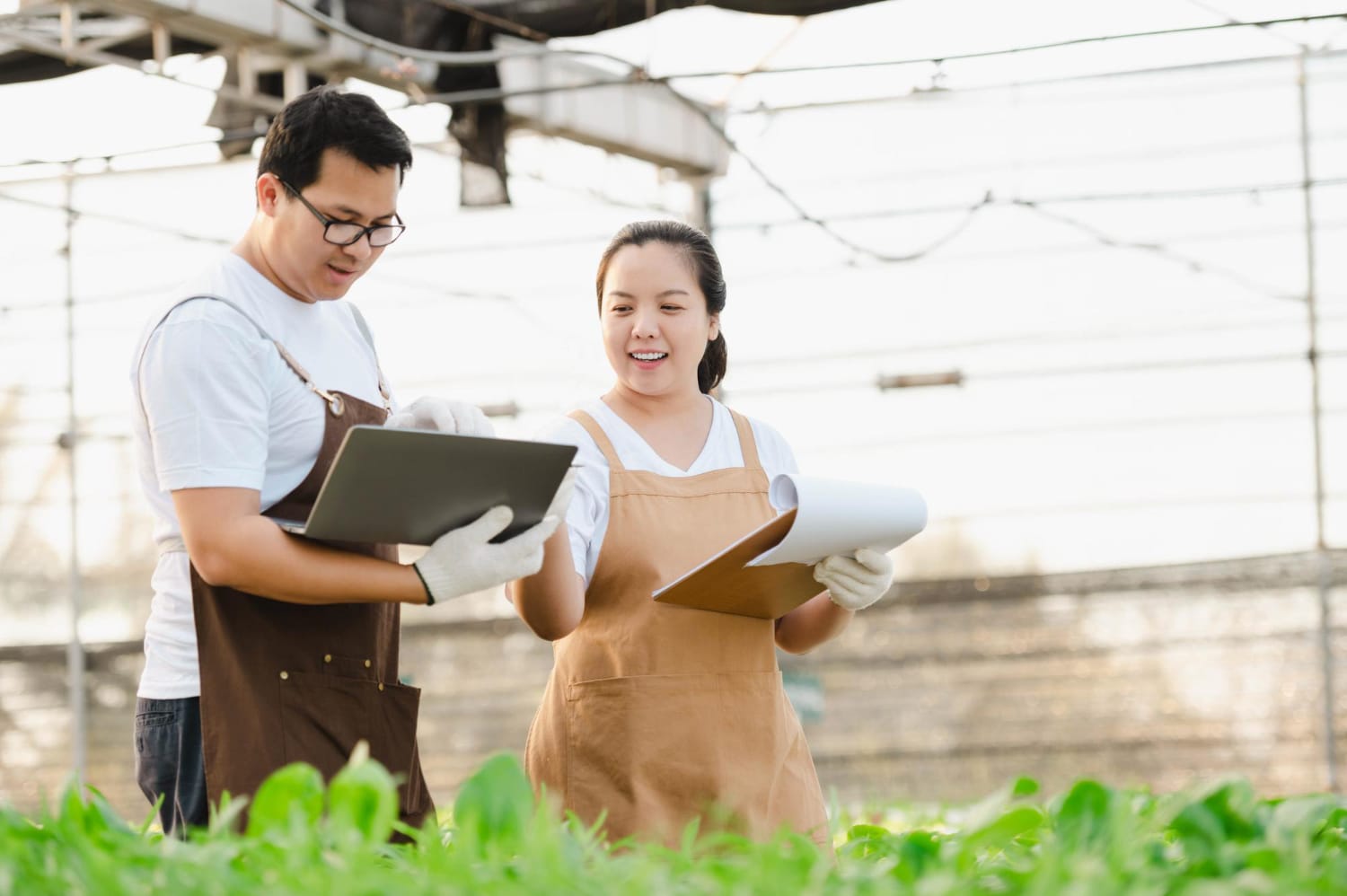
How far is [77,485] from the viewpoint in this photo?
7258 millimetres

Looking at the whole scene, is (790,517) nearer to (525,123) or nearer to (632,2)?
(632,2)

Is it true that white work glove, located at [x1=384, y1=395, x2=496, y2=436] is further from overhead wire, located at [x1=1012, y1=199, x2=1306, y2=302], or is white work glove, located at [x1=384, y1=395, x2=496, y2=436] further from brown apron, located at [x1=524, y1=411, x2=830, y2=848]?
overhead wire, located at [x1=1012, y1=199, x2=1306, y2=302]

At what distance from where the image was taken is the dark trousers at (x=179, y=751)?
158 centimetres

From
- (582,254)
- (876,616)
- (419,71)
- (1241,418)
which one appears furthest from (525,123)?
(1241,418)

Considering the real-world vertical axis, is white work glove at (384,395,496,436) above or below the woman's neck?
below

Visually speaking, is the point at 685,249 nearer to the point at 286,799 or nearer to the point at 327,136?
the point at 327,136

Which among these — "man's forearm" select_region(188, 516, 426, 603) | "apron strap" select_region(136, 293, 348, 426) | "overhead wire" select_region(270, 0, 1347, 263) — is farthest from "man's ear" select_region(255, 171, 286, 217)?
"overhead wire" select_region(270, 0, 1347, 263)

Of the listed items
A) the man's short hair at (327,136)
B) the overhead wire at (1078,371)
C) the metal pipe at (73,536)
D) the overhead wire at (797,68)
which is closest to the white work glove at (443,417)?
the man's short hair at (327,136)

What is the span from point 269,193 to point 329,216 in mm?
90

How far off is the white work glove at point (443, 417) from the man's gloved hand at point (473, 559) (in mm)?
109

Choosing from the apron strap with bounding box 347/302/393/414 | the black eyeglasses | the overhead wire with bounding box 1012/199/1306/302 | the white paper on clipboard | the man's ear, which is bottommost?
the white paper on clipboard

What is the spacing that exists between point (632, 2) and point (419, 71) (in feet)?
2.88

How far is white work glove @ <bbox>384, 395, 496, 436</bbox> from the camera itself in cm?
161

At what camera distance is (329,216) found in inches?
64.3
